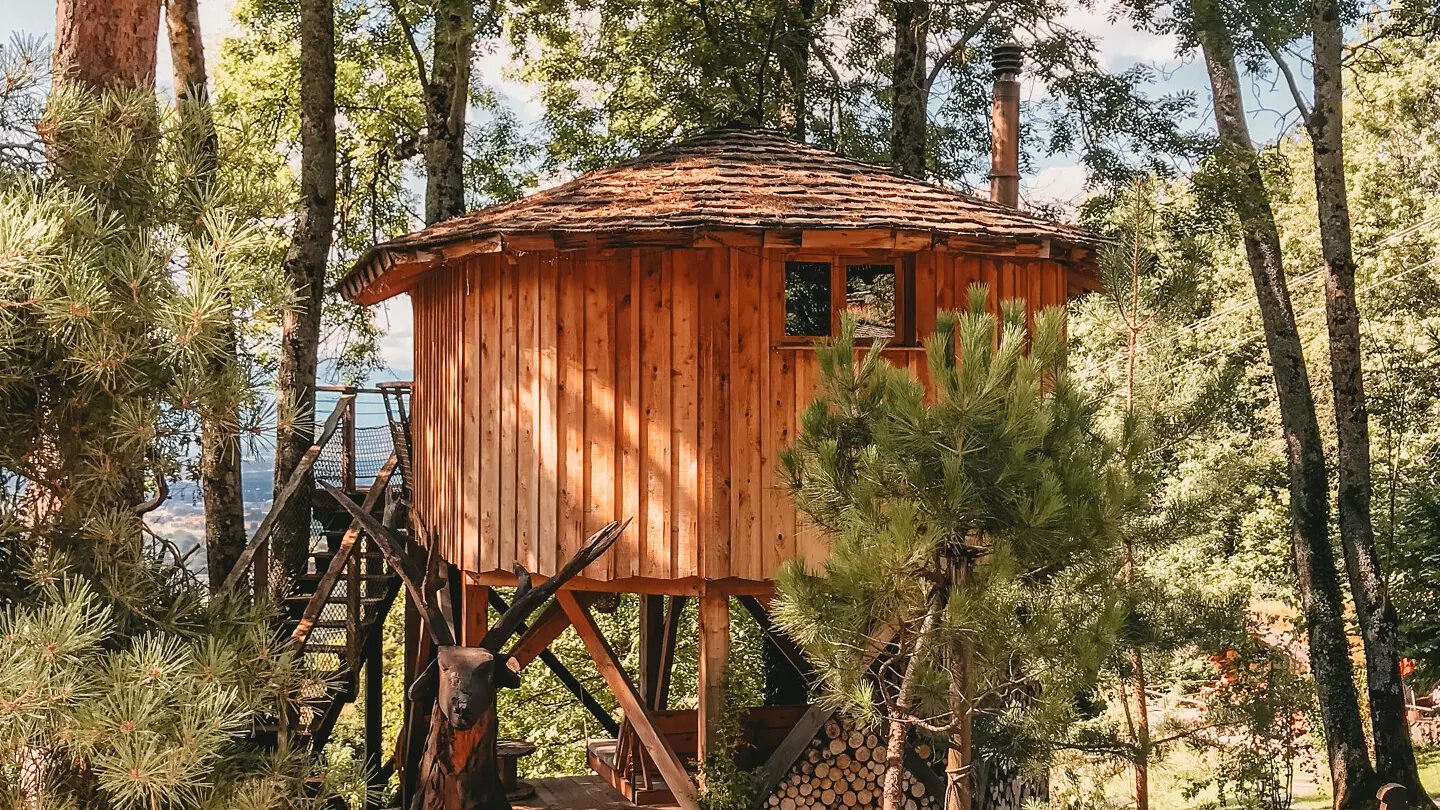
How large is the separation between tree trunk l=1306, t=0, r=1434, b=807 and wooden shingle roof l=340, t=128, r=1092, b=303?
4.93 metres

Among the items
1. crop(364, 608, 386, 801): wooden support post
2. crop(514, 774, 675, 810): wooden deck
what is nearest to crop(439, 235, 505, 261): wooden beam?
crop(514, 774, 675, 810): wooden deck

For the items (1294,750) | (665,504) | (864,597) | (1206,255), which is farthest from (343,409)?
(1294,750)

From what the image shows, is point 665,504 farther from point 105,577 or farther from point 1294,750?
point 1294,750

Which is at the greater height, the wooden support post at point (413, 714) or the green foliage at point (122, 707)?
the green foliage at point (122, 707)

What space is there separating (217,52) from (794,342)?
1372 cm

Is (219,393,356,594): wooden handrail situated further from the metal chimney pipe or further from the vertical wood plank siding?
the metal chimney pipe

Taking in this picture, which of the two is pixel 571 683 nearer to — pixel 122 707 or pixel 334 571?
pixel 334 571

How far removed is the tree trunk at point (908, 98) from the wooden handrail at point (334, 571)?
7.19 metres

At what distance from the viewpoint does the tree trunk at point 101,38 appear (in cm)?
635

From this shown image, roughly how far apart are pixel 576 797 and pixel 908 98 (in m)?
8.91

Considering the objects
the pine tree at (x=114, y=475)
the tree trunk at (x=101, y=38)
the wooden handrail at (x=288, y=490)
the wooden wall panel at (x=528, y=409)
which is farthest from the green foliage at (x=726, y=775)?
the tree trunk at (x=101, y=38)

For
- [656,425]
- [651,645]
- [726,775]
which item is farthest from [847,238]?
[651,645]

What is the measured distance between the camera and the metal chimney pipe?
13.2 meters

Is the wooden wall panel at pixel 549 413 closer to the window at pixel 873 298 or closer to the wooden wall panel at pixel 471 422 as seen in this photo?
the wooden wall panel at pixel 471 422
